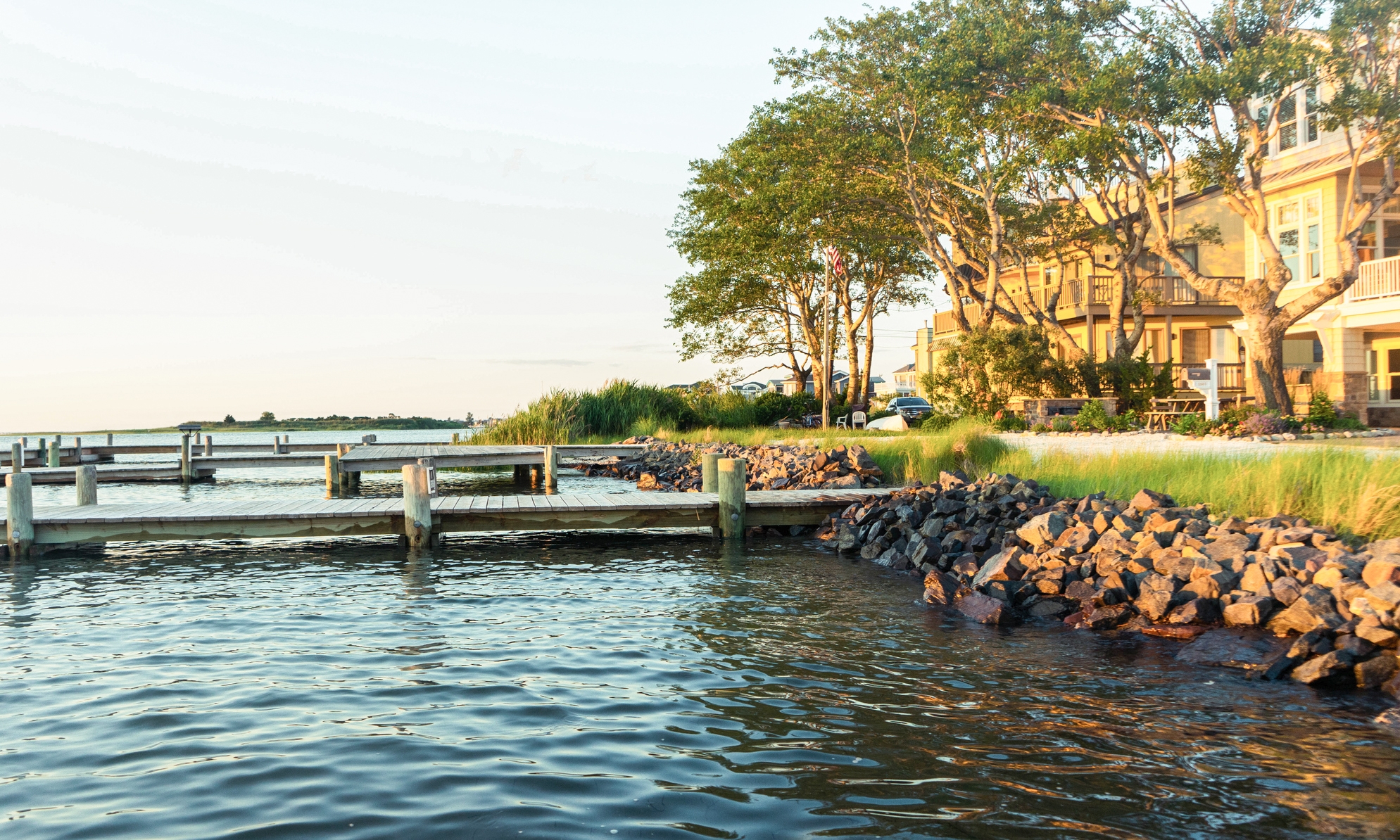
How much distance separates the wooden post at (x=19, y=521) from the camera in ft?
42.9

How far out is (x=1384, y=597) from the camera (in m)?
7.16

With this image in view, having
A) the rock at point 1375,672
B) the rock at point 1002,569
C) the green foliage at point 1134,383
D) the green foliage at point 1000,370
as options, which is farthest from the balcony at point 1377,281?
the rock at point 1375,672

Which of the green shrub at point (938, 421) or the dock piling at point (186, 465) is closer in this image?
the green shrub at point (938, 421)

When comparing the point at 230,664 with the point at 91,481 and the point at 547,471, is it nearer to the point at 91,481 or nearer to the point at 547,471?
the point at 91,481

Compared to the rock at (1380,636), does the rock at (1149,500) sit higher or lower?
higher

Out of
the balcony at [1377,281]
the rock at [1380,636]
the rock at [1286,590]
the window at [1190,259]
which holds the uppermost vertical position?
the window at [1190,259]

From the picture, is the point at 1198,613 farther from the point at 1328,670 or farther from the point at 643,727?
the point at 643,727

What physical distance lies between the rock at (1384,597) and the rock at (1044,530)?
3341mm

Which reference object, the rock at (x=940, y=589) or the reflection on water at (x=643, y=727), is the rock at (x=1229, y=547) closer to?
the reflection on water at (x=643, y=727)

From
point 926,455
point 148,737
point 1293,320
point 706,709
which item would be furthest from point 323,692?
point 1293,320

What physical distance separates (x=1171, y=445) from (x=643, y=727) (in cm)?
1263

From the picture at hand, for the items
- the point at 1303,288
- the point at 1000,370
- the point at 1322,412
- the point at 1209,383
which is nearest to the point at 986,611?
the point at 1209,383

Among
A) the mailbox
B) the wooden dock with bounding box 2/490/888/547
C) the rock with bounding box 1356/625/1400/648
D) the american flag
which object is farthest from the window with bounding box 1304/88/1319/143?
the rock with bounding box 1356/625/1400/648

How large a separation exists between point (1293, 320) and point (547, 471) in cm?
1743
